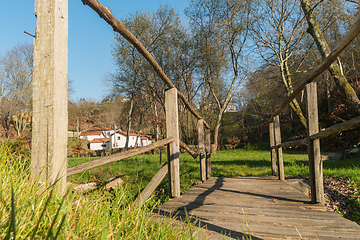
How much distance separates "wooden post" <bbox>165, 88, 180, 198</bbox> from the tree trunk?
15.5 feet

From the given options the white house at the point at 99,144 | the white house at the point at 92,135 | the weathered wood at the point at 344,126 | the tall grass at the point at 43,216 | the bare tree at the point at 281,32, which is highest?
the bare tree at the point at 281,32

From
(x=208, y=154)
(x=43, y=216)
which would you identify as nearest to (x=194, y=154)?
(x=208, y=154)

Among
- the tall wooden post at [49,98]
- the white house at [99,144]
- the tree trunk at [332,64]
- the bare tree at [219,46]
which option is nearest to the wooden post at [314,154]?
the tall wooden post at [49,98]

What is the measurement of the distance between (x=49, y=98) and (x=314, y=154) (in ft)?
8.67

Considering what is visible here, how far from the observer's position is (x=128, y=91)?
18.8 metres

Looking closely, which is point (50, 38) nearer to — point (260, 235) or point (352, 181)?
point (260, 235)

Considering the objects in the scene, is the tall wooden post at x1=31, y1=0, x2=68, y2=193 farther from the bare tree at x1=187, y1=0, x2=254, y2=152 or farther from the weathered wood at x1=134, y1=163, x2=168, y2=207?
the bare tree at x1=187, y1=0, x2=254, y2=152

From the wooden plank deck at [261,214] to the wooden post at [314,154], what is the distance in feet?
0.53

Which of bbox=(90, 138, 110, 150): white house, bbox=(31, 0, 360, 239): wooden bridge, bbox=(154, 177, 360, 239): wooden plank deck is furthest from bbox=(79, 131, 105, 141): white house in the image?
bbox=(154, 177, 360, 239): wooden plank deck

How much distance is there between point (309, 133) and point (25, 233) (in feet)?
9.08

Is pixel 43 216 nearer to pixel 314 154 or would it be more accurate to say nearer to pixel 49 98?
pixel 49 98

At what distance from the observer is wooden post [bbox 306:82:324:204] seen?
239 centimetres

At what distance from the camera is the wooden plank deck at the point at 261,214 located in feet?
5.57

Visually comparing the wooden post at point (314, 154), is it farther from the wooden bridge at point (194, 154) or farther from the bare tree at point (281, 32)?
the bare tree at point (281, 32)
